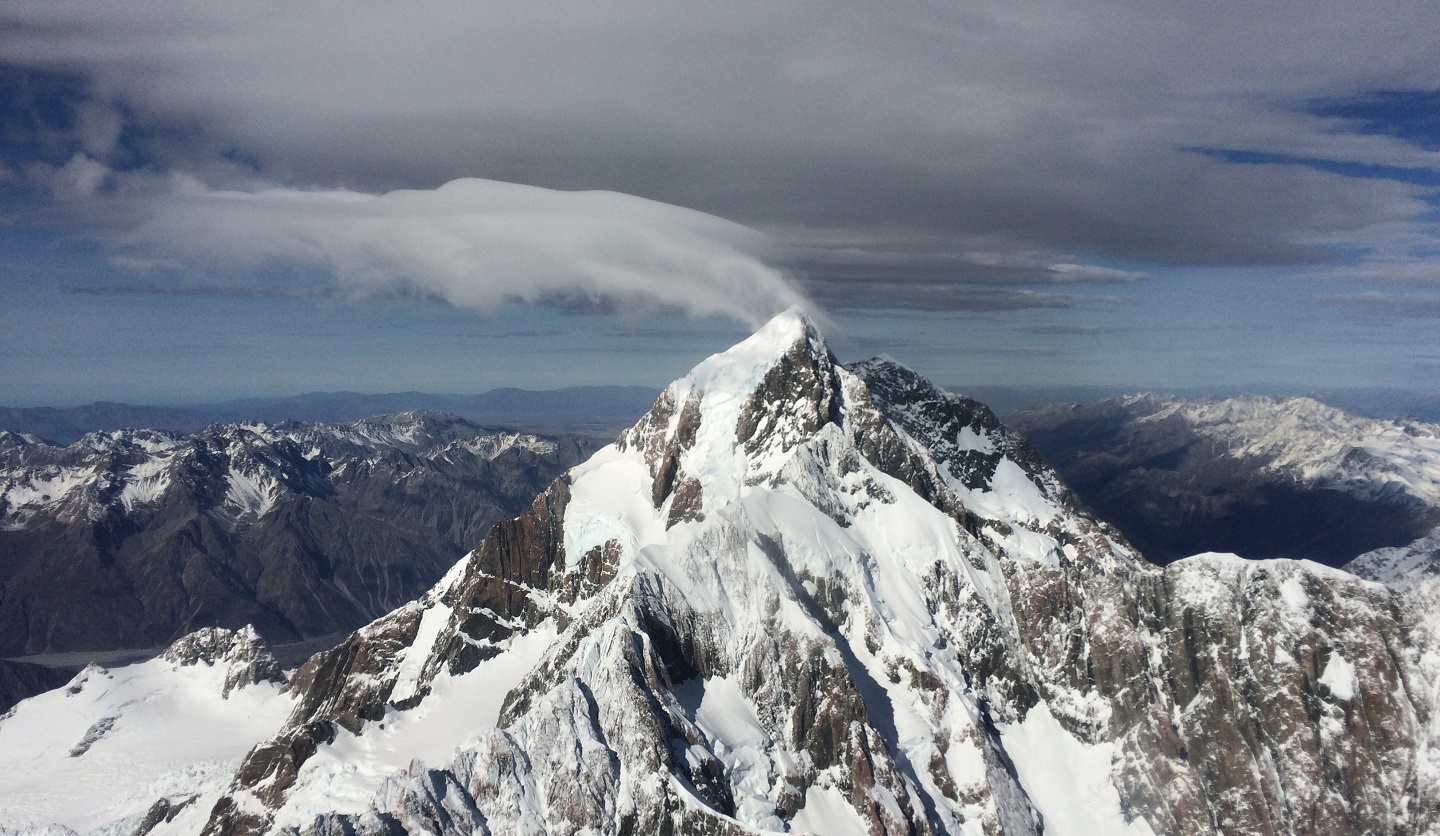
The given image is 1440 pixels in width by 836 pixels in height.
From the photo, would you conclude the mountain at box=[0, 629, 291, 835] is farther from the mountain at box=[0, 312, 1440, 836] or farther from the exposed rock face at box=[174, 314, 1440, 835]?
the exposed rock face at box=[174, 314, 1440, 835]

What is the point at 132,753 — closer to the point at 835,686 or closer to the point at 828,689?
the point at 828,689

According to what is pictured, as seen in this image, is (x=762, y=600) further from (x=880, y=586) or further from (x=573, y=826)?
(x=573, y=826)

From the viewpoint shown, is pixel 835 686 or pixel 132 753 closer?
pixel 835 686

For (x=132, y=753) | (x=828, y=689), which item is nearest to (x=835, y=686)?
(x=828, y=689)

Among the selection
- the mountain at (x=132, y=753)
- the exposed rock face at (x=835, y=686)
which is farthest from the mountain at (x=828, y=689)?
the mountain at (x=132, y=753)

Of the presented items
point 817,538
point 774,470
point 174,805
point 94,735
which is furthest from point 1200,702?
point 94,735
